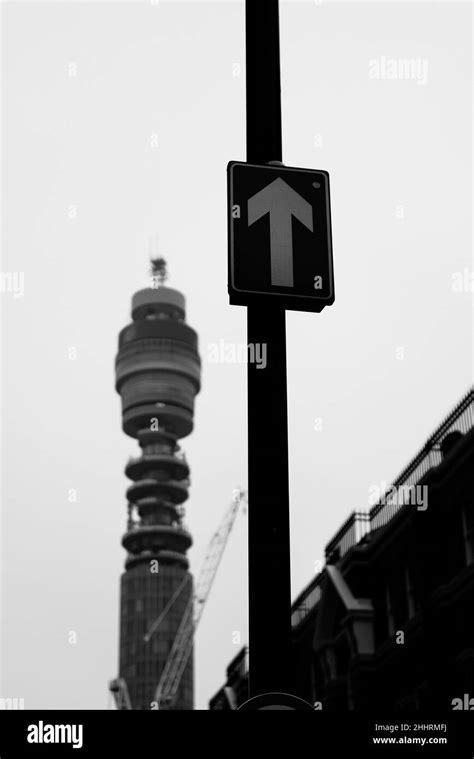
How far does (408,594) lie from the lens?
37062mm

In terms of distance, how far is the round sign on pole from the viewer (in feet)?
15.2

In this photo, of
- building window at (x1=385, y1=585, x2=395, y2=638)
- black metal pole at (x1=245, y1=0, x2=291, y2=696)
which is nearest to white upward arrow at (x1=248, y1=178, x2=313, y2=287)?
black metal pole at (x1=245, y1=0, x2=291, y2=696)

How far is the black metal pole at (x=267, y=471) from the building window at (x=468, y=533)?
2776 centimetres

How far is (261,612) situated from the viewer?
193 inches

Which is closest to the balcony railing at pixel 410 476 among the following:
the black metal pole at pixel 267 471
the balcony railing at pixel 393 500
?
the balcony railing at pixel 393 500

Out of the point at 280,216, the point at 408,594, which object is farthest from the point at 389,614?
the point at 280,216

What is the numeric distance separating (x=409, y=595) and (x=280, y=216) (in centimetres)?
3252

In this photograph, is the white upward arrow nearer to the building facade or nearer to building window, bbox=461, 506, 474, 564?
the building facade

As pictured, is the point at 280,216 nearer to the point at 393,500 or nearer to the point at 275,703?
the point at 275,703

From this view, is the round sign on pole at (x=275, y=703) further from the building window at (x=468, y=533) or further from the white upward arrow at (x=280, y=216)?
the building window at (x=468, y=533)

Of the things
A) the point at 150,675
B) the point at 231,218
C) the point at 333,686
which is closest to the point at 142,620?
the point at 150,675

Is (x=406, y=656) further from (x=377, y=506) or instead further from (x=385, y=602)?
(x=377, y=506)

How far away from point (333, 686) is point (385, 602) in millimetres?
4635

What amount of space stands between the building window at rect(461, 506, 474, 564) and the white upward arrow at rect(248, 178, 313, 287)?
2793cm
